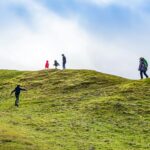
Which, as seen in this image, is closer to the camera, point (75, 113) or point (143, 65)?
point (75, 113)

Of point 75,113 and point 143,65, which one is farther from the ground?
point 143,65

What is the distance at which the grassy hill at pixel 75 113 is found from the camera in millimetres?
38000

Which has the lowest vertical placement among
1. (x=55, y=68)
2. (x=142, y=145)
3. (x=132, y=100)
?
(x=142, y=145)

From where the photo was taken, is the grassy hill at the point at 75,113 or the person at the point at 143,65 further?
the person at the point at 143,65

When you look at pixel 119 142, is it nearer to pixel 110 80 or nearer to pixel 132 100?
pixel 132 100

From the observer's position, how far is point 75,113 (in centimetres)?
5325

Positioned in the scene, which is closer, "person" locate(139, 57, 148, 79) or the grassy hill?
the grassy hill

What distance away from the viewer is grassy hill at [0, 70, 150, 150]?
38.0 m

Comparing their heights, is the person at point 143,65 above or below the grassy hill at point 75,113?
above

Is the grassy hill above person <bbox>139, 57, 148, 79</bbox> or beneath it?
beneath

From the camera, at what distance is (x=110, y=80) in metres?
74.4

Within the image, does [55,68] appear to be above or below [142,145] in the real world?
above

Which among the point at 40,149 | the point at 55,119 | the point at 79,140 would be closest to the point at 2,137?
the point at 40,149

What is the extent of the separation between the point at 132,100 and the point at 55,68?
99.6 feet
